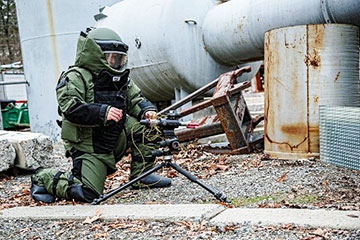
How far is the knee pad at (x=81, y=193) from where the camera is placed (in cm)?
365

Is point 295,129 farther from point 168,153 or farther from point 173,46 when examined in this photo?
point 173,46

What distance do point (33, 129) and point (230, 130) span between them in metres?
5.96

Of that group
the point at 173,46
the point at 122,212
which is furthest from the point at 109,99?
the point at 173,46

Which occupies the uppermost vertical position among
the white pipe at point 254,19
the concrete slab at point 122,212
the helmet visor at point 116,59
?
the white pipe at point 254,19

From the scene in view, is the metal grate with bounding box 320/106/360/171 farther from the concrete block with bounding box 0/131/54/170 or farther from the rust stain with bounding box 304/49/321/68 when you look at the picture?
the concrete block with bounding box 0/131/54/170

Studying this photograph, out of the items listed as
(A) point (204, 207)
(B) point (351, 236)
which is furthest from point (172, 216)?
(B) point (351, 236)

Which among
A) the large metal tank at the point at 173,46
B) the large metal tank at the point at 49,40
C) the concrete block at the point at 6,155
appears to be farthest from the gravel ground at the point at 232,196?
the large metal tank at the point at 49,40

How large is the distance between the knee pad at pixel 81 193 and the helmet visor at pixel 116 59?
0.95 meters

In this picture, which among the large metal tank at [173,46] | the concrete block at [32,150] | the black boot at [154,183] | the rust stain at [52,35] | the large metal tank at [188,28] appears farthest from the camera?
the rust stain at [52,35]

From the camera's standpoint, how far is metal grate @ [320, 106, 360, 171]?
420 centimetres

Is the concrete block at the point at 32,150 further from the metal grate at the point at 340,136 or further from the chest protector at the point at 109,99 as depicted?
the metal grate at the point at 340,136

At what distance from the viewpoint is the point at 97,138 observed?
12.5ft

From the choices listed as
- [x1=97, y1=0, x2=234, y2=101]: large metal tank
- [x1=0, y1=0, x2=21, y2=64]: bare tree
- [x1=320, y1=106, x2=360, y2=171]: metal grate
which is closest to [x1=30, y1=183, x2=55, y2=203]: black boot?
[x1=320, y1=106, x2=360, y2=171]: metal grate

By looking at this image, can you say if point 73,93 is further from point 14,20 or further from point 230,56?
point 14,20
